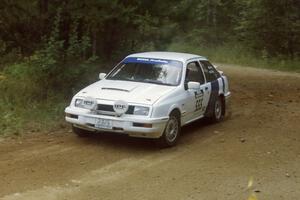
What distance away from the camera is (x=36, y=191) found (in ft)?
21.8

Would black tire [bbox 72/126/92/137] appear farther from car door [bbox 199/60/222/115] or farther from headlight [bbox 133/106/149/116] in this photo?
car door [bbox 199/60/222/115]

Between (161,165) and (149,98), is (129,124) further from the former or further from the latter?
(161,165)

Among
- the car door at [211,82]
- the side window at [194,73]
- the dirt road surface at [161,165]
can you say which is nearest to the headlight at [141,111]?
the dirt road surface at [161,165]

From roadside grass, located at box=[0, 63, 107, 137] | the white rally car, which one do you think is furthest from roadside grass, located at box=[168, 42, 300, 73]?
the white rally car

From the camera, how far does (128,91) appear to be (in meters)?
9.26

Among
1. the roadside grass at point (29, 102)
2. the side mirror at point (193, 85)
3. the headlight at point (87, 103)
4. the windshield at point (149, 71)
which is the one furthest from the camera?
the roadside grass at point (29, 102)

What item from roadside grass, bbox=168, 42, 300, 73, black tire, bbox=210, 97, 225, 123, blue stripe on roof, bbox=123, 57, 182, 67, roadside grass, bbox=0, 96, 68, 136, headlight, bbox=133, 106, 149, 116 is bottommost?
roadside grass, bbox=168, 42, 300, 73

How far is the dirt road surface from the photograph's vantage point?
22.1 ft

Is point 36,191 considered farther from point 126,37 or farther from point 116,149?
point 126,37

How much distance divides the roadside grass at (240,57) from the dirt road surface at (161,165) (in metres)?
12.5

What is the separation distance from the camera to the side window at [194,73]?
409 inches

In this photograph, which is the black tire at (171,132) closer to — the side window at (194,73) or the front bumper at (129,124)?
the front bumper at (129,124)

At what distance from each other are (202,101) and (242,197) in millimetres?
4236

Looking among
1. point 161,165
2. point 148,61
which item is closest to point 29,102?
point 148,61
